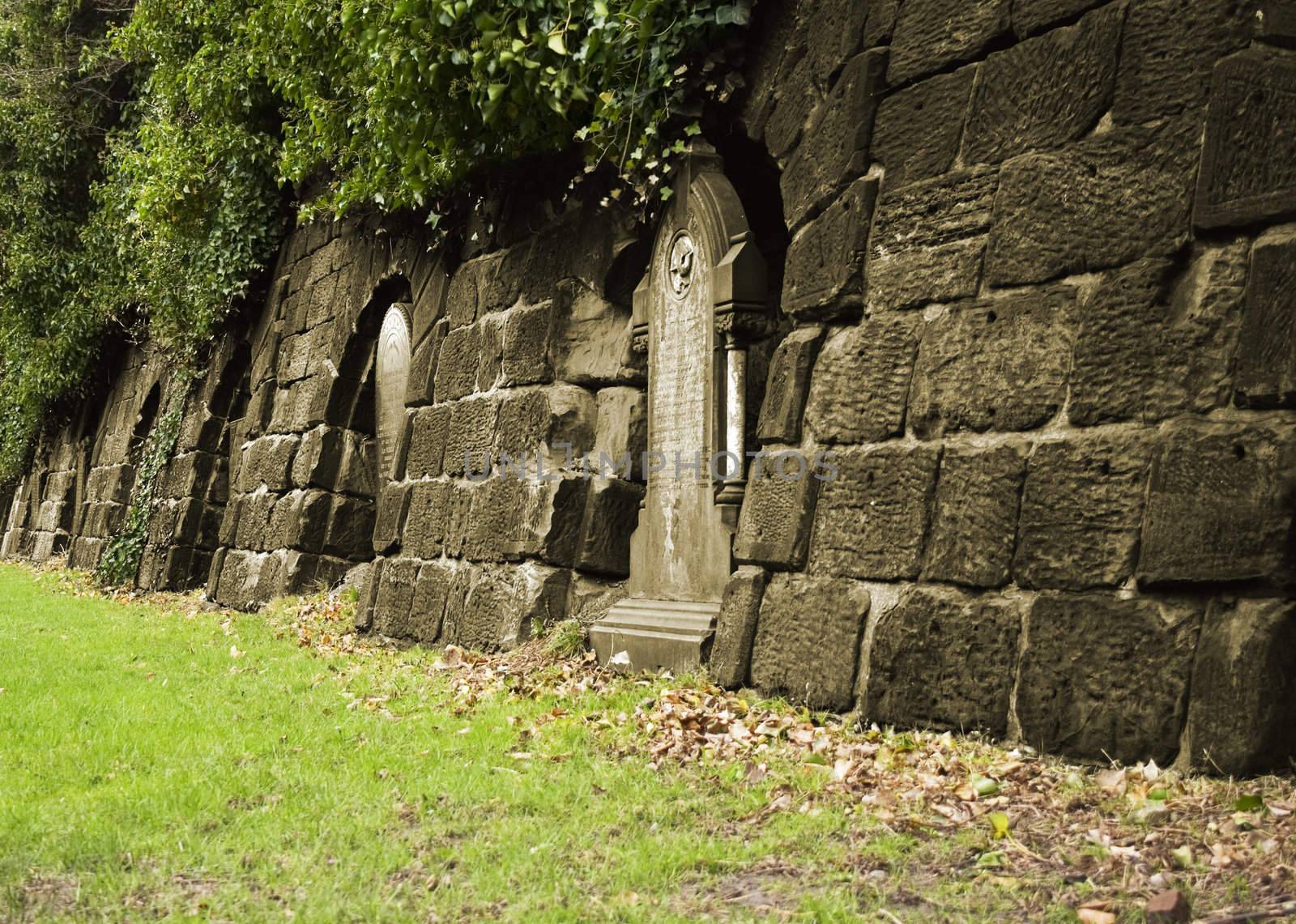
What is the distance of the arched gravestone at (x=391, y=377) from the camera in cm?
1045

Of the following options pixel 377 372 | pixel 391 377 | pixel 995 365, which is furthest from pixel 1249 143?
pixel 377 372

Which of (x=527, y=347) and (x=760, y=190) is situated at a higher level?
(x=760, y=190)

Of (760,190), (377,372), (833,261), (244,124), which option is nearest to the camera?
Answer: (833,261)

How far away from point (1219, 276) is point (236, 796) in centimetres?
349

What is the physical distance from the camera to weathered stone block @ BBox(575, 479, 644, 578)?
7.16 metres

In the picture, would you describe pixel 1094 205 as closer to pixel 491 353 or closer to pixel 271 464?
pixel 491 353

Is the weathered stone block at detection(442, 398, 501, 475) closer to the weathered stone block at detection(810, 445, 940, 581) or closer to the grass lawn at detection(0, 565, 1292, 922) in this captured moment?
the grass lawn at detection(0, 565, 1292, 922)

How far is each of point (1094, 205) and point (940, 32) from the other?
1132 millimetres

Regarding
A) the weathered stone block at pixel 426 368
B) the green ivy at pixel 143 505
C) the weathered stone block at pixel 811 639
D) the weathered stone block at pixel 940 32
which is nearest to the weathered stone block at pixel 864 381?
the weathered stone block at pixel 811 639

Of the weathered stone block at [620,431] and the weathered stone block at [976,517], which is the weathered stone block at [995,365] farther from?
the weathered stone block at [620,431]

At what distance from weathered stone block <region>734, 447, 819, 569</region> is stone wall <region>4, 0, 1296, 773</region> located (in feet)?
0.07

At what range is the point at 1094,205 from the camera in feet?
13.6

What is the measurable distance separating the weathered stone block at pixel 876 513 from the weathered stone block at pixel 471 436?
345 centimetres

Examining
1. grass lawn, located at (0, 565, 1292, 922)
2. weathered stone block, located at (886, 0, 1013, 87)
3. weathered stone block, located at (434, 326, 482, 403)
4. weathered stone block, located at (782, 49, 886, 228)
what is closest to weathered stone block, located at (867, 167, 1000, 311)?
weathered stone block, located at (782, 49, 886, 228)
